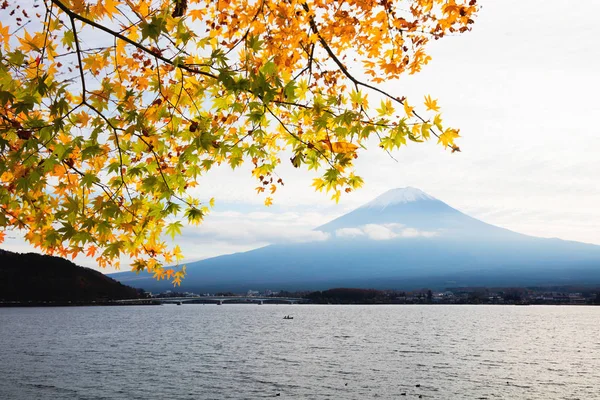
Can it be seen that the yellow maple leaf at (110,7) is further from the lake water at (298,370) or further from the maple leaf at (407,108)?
the lake water at (298,370)

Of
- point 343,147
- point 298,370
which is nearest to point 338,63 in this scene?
point 343,147

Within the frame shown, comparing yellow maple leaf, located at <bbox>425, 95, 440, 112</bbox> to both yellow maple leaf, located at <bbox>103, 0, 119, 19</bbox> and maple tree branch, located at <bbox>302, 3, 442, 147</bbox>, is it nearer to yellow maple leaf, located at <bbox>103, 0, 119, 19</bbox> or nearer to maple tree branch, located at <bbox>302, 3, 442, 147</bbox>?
maple tree branch, located at <bbox>302, 3, 442, 147</bbox>

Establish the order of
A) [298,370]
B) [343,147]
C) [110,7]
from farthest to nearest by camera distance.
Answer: [298,370] < [343,147] < [110,7]

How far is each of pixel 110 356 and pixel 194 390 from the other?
128 ft

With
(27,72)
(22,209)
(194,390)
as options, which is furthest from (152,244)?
(194,390)

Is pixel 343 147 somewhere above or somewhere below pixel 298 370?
above

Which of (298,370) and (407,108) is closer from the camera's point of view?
(407,108)

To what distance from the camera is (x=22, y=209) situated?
7.48 meters

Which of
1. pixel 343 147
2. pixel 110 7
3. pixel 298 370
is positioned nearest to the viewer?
pixel 110 7

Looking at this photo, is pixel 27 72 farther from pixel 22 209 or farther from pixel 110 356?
pixel 110 356

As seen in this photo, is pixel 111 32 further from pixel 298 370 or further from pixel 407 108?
pixel 298 370

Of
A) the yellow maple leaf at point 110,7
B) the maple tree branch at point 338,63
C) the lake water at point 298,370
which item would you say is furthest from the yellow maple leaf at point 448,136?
the lake water at point 298,370

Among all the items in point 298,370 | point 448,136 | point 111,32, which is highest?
point 111,32

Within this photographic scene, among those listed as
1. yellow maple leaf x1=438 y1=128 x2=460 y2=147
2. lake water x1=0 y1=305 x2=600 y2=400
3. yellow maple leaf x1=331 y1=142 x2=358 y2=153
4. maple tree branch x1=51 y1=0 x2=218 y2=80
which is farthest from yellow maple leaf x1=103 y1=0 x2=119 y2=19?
lake water x1=0 y1=305 x2=600 y2=400
